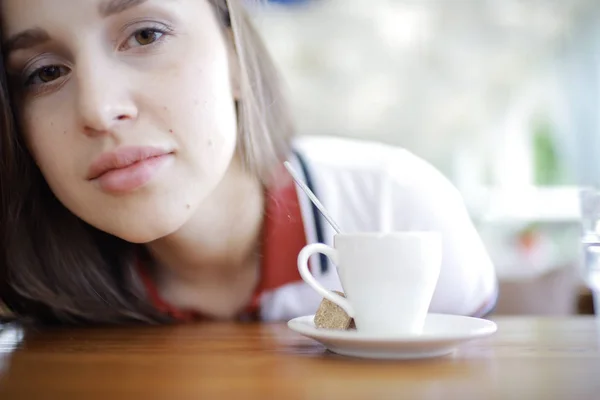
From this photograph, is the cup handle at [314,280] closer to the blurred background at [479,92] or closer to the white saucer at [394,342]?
the white saucer at [394,342]

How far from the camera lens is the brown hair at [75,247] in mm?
895

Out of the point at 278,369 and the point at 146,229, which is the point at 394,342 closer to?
the point at 278,369

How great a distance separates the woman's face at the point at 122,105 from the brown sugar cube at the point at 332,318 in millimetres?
280

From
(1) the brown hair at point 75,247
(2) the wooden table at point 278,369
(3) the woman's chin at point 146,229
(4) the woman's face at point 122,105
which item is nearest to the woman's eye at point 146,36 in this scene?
(4) the woman's face at point 122,105

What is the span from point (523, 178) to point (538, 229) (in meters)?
0.21

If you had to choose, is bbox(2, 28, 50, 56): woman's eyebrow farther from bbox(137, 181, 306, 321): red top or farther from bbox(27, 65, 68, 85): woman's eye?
bbox(137, 181, 306, 321): red top

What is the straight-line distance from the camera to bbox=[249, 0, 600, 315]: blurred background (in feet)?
8.73

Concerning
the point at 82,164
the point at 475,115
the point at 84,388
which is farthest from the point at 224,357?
the point at 475,115

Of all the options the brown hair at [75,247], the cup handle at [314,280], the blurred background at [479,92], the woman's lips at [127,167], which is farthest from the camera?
the blurred background at [479,92]

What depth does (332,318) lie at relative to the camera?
1.87 feet

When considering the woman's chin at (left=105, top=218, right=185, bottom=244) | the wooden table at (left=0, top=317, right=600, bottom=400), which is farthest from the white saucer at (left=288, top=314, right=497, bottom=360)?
the woman's chin at (left=105, top=218, right=185, bottom=244)

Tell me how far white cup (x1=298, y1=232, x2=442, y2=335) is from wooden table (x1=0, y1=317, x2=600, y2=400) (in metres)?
0.04

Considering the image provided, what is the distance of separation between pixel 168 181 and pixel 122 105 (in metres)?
0.10

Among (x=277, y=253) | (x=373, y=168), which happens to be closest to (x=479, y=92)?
(x=373, y=168)
